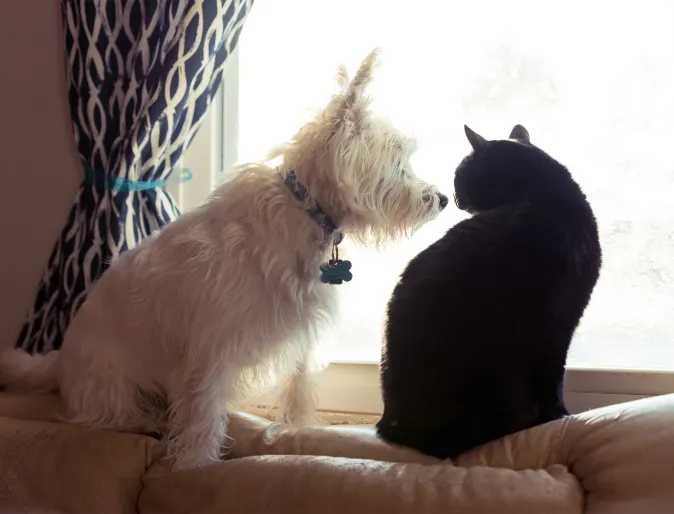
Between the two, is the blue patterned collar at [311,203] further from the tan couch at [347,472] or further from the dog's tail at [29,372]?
the dog's tail at [29,372]

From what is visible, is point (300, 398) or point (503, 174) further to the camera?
point (300, 398)

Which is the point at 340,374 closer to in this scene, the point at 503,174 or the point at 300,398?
the point at 300,398

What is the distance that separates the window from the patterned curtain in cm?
25

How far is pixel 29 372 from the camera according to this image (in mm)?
1643

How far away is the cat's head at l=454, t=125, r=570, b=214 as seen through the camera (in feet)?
4.24

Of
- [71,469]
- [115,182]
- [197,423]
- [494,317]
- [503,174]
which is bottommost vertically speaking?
[71,469]

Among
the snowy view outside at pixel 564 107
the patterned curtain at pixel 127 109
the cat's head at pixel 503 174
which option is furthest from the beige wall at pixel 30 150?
the cat's head at pixel 503 174

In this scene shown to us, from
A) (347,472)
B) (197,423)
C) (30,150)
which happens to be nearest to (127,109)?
(30,150)

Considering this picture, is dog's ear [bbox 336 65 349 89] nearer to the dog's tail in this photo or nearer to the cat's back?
the cat's back

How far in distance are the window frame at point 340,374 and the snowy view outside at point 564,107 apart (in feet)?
0.25

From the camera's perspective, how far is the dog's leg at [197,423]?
1313mm

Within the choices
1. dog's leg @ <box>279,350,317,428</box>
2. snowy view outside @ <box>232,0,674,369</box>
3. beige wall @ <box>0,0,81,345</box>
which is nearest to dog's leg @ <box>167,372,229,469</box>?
dog's leg @ <box>279,350,317,428</box>

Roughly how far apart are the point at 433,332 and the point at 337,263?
→ 0.27m

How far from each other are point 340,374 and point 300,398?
0.26 m
